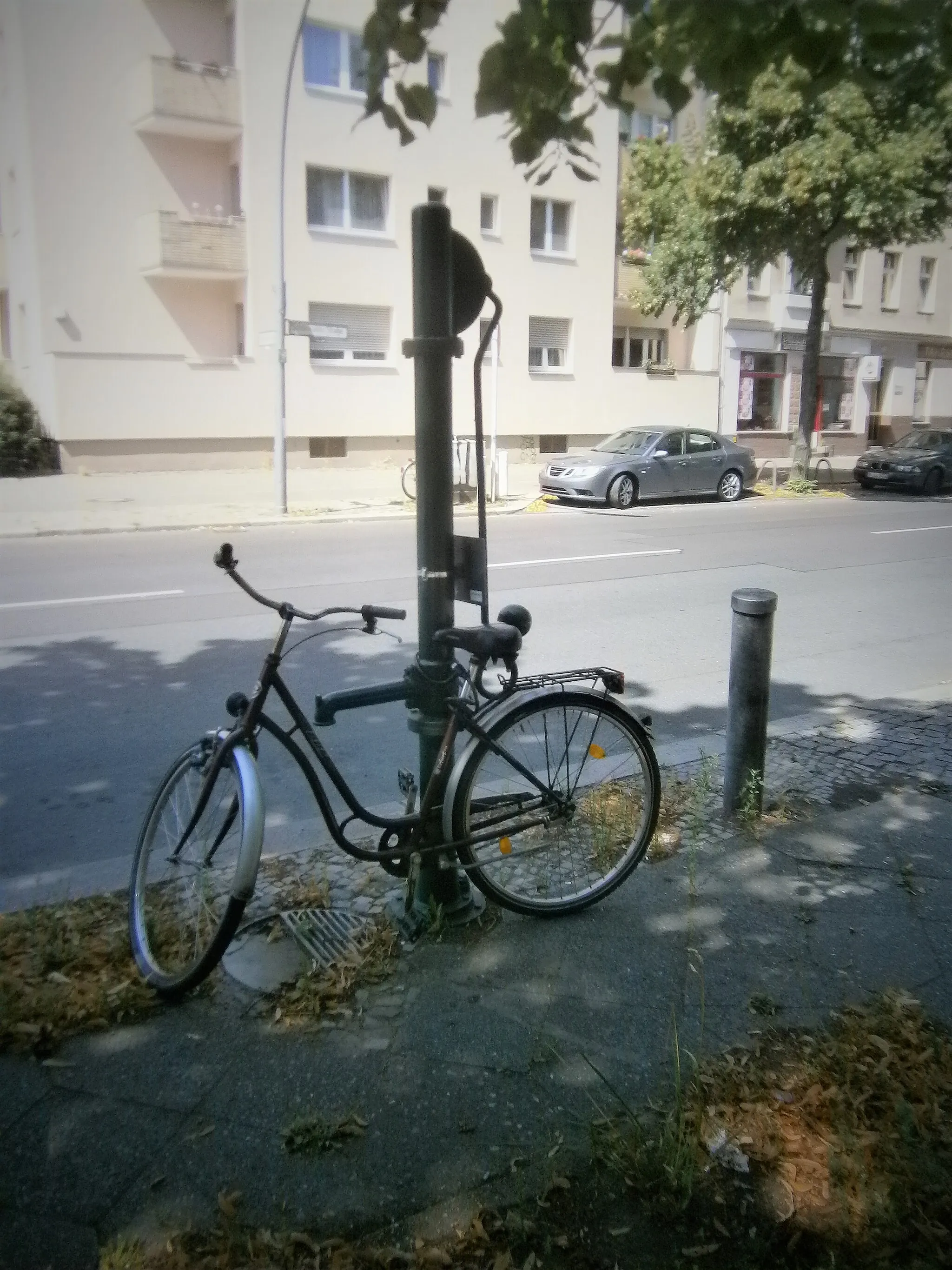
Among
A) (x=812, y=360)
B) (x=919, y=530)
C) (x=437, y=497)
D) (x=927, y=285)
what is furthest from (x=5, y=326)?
(x=927, y=285)

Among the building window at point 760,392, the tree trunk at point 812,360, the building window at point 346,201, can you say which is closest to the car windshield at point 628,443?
the tree trunk at point 812,360

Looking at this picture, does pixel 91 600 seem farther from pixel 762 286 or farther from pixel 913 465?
pixel 762 286

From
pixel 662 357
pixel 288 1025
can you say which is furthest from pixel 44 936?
pixel 662 357

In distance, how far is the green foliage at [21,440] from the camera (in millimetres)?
22516

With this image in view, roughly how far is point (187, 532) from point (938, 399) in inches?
1304

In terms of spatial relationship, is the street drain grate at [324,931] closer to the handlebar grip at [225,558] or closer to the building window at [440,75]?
the handlebar grip at [225,558]

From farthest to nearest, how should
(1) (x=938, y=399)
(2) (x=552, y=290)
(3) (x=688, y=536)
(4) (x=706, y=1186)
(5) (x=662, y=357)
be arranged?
1. (1) (x=938, y=399)
2. (5) (x=662, y=357)
3. (2) (x=552, y=290)
4. (3) (x=688, y=536)
5. (4) (x=706, y=1186)

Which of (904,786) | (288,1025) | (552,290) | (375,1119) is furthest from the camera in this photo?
(552,290)

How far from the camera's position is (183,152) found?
2453 centimetres

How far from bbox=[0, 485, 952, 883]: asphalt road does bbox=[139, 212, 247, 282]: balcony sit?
10.1 m

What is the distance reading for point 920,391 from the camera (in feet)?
131

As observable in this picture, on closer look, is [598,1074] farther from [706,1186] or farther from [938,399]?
[938,399]

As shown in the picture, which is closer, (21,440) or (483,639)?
(483,639)

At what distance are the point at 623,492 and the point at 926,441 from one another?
9533mm
